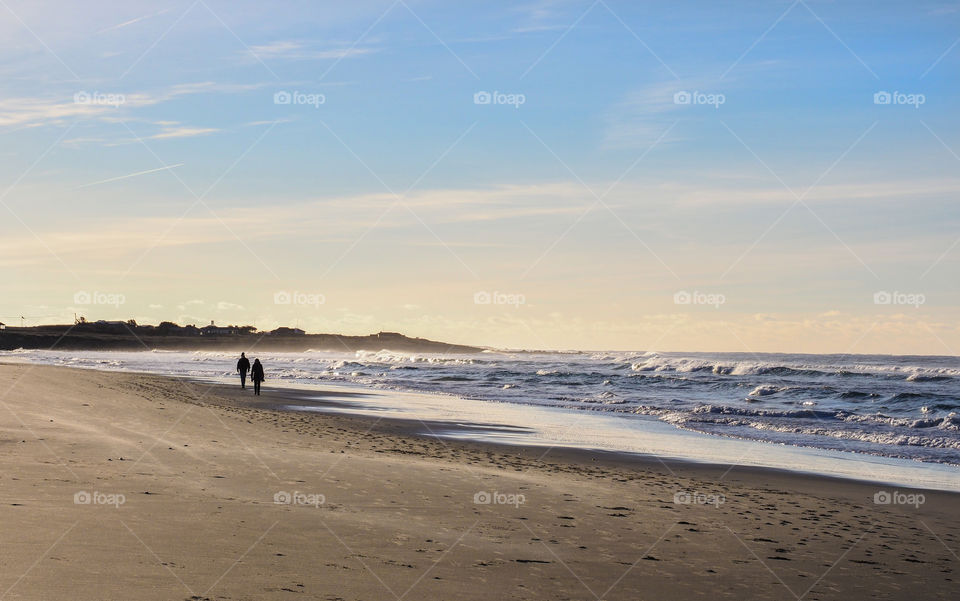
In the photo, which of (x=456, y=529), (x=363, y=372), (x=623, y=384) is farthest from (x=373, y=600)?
(x=363, y=372)

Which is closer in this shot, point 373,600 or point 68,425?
point 373,600

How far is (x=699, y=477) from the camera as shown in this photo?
1581 centimetres

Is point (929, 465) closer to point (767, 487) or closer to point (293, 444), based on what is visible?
point (767, 487)

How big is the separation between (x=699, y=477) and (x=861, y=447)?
9365mm
